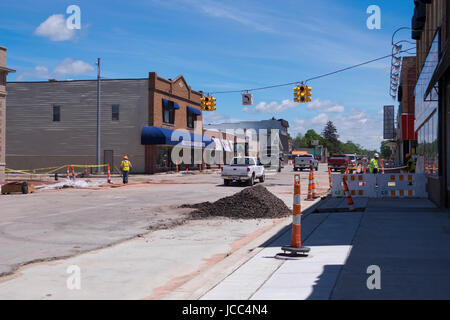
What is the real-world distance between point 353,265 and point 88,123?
130 feet

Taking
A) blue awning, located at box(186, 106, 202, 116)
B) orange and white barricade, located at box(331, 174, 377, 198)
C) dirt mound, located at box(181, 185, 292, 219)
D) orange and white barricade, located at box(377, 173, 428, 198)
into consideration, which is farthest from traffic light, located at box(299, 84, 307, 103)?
blue awning, located at box(186, 106, 202, 116)

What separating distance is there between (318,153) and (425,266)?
154 meters

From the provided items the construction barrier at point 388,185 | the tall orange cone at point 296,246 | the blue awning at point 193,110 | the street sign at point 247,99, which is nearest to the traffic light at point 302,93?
the street sign at point 247,99

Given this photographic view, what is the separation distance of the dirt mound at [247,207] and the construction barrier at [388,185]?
11.6 feet

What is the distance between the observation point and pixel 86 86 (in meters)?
43.3

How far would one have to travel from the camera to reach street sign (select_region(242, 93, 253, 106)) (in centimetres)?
3667

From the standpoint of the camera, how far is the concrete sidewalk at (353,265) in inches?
219

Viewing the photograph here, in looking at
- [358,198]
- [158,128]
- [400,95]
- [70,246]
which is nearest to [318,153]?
[400,95]

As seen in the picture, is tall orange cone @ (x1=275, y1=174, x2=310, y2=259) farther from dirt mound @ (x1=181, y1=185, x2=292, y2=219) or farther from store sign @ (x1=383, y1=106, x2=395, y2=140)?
store sign @ (x1=383, y1=106, x2=395, y2=140)

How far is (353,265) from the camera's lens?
6.83m

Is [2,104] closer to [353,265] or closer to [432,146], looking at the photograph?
[432,146]

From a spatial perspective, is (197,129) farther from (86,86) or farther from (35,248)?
(35,248)

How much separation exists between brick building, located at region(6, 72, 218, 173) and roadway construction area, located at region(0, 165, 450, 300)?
28203mm

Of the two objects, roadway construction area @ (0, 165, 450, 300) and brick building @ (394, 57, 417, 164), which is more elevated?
brick building @ (394, 57, 417, 164)
